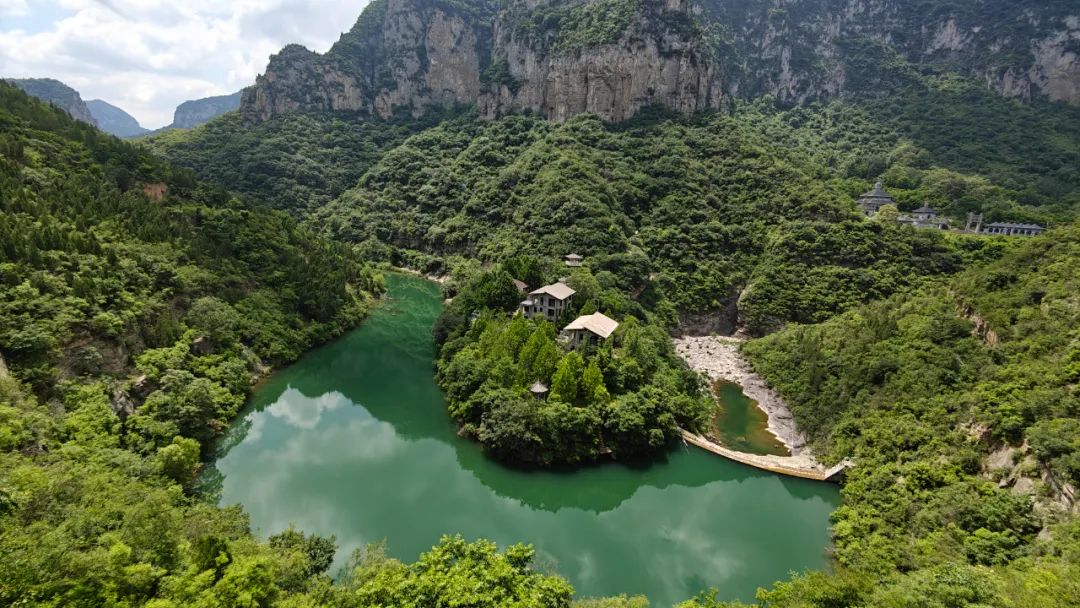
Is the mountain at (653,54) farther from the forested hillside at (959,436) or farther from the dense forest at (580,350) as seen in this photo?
the forested hillside at (959,436)

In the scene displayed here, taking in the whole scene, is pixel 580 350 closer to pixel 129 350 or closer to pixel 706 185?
pixel 129 350

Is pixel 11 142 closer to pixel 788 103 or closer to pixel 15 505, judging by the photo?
pixel 15 505

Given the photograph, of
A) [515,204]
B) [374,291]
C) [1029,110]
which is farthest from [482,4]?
[1029,110]

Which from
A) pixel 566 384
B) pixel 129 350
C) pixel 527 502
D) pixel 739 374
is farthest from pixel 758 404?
pixel 129 350

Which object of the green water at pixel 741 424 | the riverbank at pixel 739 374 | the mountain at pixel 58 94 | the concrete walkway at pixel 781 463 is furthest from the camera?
the mountain at pixel 58 94

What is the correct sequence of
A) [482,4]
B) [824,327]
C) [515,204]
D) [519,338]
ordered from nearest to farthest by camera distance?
[519,338] → [824,327] → [515,204] → [482,4]

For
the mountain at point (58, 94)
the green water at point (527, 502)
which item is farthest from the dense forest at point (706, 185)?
the mountain at point (58, 94)

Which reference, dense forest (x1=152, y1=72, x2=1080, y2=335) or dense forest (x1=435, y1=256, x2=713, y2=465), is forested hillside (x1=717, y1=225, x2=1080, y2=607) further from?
dense forest (x1=152, y1=72, x2=1080, y2=335)
